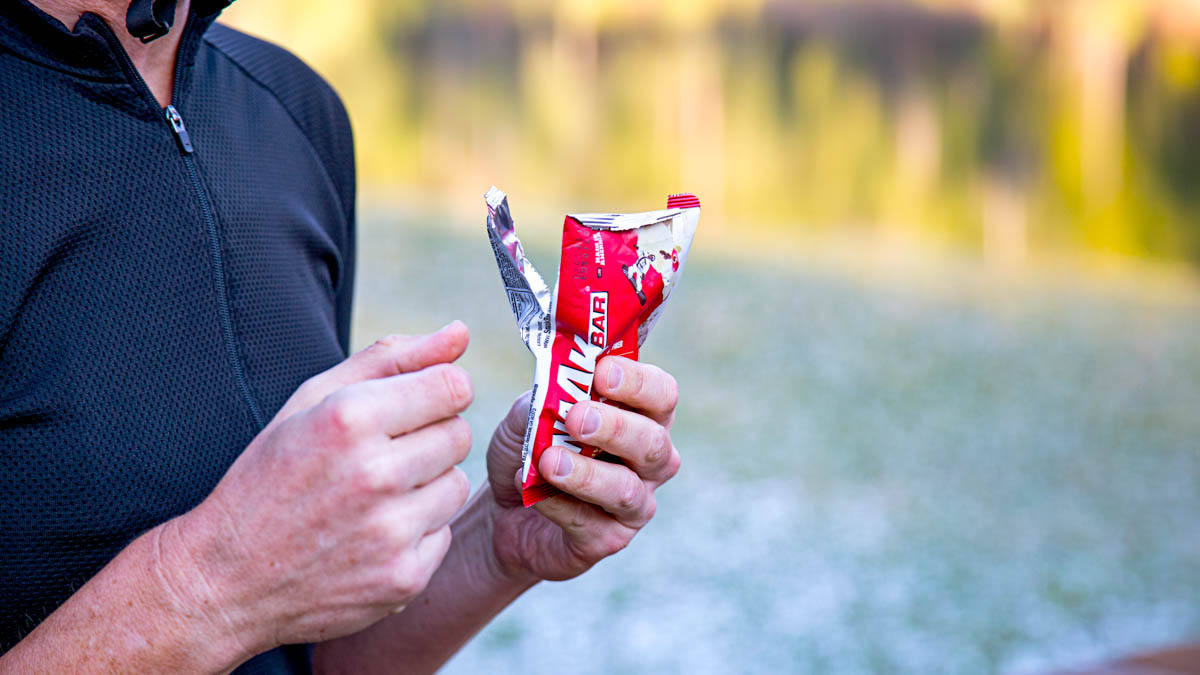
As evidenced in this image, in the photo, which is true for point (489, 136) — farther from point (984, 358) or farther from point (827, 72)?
point (984, 358)

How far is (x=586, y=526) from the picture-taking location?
0.92m

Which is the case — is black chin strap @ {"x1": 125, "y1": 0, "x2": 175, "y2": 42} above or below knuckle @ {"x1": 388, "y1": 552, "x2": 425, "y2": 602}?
above

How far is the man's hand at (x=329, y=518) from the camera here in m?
0.68

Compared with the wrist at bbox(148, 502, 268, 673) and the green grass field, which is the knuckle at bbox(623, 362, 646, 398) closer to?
the wrist at bbox(148, 502, 268, 673)

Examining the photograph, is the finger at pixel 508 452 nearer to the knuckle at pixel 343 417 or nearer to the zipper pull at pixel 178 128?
the knuckle at pixel 343 417

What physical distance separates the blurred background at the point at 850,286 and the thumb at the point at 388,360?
2.68m

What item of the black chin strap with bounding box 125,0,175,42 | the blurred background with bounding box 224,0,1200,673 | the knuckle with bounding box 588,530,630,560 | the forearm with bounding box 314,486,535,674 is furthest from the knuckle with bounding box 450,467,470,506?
the blurred background with bounding box 224,0,1200,673

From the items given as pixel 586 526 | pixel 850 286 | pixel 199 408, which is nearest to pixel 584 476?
pixel 586 526

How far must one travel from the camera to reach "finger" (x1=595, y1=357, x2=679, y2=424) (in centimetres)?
83

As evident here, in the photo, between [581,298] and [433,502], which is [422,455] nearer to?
[433,502]

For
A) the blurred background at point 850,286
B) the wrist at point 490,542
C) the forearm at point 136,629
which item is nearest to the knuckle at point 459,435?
the forearm at point 136,629

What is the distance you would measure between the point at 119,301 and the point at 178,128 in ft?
0.57

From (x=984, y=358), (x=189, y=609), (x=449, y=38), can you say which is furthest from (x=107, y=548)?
(x=449, y=38)

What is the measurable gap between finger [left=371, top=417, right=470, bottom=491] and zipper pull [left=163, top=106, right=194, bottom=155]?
1.26ft
